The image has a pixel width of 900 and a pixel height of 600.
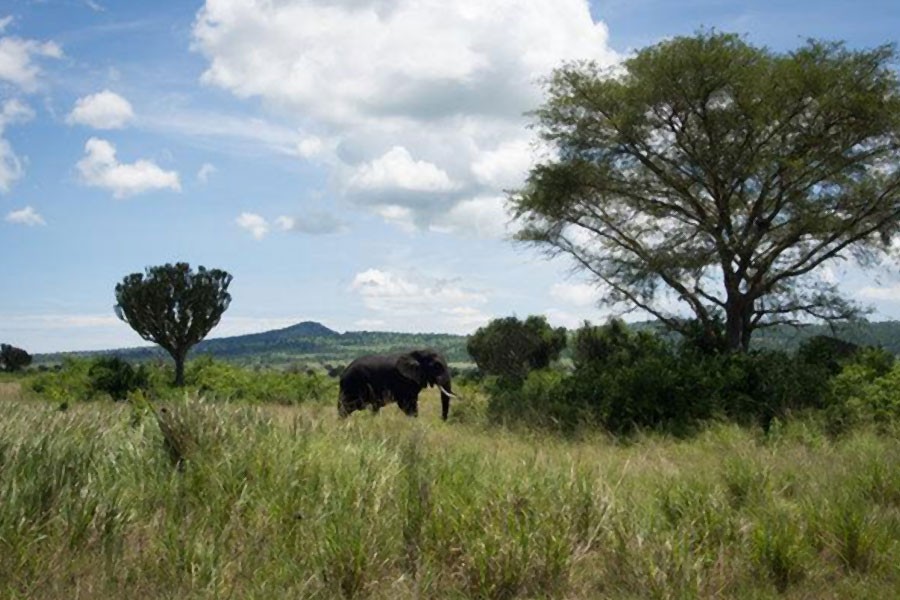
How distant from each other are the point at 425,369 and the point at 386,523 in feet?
49.9

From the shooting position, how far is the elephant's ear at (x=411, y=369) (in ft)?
68.5

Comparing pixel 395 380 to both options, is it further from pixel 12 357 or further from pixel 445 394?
pixel 12 357

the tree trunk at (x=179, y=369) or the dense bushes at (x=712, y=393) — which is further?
the tree trunk at (x=179, y=369)

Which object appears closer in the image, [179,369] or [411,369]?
[411,369]

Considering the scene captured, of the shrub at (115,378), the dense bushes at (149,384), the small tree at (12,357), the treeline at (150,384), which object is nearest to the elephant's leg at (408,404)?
the treeline at (150,384)

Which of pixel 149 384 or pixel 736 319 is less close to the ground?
pixel 736 319

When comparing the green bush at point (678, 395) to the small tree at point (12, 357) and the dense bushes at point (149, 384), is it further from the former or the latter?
the small tree at point (12, 357)

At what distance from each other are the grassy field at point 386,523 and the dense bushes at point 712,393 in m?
7.23

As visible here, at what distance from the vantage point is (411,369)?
20.9 meters

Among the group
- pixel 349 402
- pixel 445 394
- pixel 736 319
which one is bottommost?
pixel 349 402

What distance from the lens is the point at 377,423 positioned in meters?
11.7

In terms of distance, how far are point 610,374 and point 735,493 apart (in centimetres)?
993

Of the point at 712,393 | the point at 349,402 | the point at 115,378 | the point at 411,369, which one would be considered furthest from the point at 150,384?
the point at 712,393

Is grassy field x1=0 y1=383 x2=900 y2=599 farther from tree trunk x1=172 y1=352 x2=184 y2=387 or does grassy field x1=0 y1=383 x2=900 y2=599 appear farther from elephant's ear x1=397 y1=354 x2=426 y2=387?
tree trunk x1=172 y1=352 x2=184 y2=387
